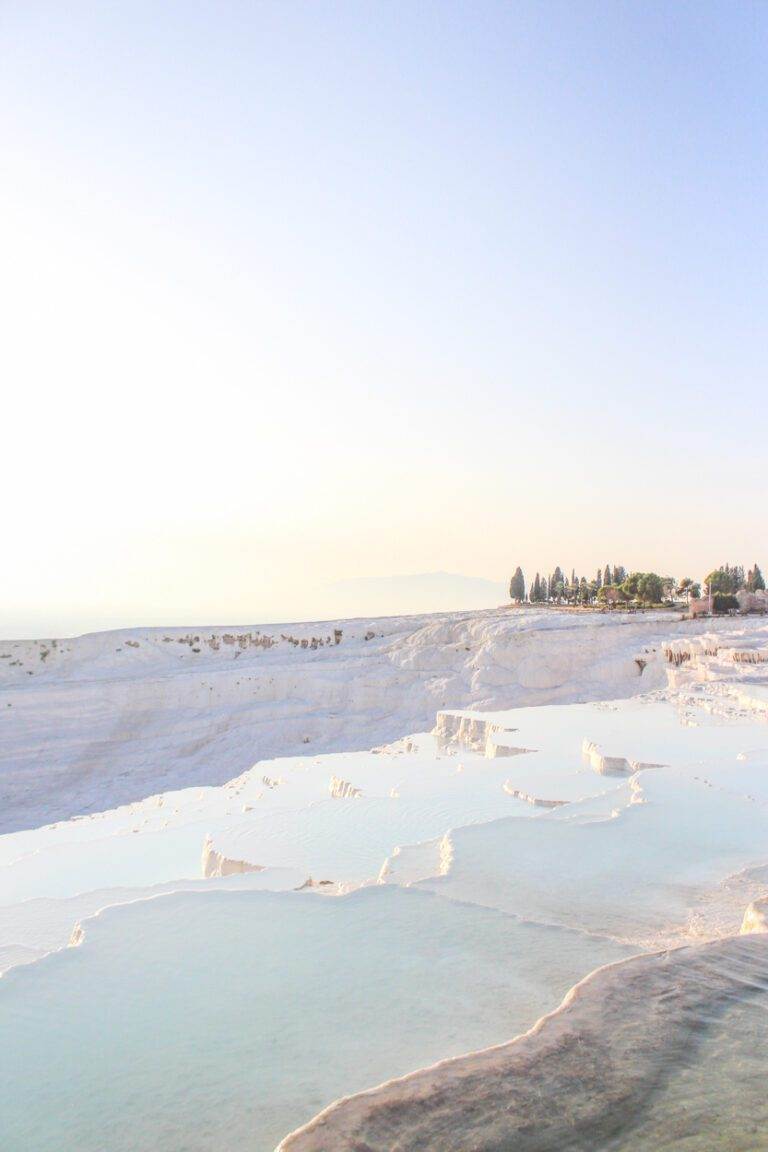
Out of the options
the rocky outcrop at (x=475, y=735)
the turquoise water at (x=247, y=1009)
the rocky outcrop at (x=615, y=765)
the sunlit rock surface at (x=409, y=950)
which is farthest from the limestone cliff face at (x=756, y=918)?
the rocky outcrop at (x=475, y=735)

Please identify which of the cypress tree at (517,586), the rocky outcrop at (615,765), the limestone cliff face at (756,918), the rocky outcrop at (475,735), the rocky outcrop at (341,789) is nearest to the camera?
the limestone cliff face at (756,918)

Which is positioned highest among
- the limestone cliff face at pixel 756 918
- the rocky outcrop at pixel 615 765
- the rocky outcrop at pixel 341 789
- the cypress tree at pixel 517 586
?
the cypress tree at pixel 517 586

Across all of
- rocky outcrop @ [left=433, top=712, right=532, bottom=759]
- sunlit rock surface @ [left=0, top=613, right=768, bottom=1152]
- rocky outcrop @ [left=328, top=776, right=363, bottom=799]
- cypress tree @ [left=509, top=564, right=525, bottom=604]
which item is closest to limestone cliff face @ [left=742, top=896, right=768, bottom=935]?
sunlit rock surface @ [left=0, top=613, right=768, bottom=1152]

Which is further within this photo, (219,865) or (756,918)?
(219,865)

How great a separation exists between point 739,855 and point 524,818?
4.31 ft

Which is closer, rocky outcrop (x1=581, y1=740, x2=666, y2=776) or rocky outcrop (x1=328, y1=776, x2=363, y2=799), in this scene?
rocky outcrop (x1=581, y1=740, x2=666, y2=776)

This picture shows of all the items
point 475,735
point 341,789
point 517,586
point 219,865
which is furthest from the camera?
point 517,586

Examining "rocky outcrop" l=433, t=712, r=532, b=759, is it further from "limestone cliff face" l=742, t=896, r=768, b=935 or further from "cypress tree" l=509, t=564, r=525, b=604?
"cypress tree" l=509, t=564, r=525, b=604

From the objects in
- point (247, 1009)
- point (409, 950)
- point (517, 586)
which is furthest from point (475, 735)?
point (517, 586)

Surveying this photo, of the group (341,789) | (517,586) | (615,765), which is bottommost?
(341,789)

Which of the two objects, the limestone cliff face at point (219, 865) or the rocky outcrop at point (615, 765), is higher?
the rocky outcrop at point (615, 765)

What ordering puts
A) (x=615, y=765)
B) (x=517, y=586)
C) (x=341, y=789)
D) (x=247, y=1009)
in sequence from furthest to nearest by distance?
1. (x=517, y=586)
2. (x=341, y=789)
3. (x=615, y=765)
4. (x=247, y=1009)

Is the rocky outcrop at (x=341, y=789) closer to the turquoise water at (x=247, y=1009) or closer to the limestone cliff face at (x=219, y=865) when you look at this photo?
the limestone cliff face at (x=219, y=865)

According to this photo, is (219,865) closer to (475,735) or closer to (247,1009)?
(247,1009)
